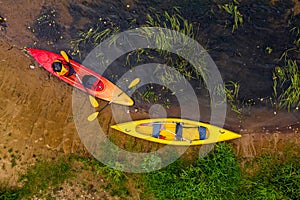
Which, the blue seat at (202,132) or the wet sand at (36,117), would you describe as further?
the wet sand at (36,117)

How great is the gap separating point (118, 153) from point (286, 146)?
3.17 meters

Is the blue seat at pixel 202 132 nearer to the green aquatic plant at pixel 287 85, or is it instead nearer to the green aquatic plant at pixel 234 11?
the green aquatic plant at pixel 287 85

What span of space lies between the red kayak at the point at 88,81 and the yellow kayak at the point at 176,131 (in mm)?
486

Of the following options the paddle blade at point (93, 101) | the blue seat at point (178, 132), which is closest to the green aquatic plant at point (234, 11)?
the blue seat at point (178, 132)

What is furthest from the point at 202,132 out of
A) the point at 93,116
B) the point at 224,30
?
the point at 93,116

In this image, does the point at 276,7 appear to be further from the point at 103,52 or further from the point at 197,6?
the point at 103,52

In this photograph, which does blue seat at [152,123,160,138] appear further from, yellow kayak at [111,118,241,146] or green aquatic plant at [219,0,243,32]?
green aquatic plant at [219,0,243,32]

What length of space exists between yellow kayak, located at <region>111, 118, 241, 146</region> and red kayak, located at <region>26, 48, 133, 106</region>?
49 cm

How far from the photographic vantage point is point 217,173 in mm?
6191

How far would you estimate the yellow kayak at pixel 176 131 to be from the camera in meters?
6.23

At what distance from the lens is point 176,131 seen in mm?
6246

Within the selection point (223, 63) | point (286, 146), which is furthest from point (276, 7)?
point (286, 146)

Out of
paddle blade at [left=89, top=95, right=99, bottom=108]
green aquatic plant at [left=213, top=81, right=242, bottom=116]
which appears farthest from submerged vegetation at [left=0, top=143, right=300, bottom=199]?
paddle blade at [left=89, top=95, right=99, bottom=108]

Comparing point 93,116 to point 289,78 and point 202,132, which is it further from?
point 289,78
